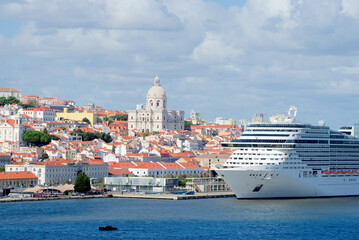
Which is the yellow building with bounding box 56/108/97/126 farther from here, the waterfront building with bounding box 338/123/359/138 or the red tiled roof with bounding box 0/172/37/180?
→ the waterfront building with bounding box 338/123/359/138

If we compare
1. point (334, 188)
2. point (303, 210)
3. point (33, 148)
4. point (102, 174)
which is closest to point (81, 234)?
point (303, 210)

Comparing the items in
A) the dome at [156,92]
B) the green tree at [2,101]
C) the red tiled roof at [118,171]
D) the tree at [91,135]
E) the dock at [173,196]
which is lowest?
the dock at [173,196]

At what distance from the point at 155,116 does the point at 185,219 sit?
76.6 metres

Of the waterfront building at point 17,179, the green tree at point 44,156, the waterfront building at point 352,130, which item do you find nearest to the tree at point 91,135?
the green tree at point 44,156

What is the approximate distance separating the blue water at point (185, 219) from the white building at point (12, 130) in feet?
116

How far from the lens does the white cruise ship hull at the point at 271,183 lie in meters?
54.6

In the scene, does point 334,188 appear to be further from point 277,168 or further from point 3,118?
point 3,118

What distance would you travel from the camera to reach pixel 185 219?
1870 inches

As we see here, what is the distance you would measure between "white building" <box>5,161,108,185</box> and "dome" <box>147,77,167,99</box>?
52320 millimetres

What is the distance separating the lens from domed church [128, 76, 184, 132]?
123438mm

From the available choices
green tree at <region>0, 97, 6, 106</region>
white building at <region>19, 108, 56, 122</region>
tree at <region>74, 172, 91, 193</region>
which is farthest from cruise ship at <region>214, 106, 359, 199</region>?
green tree at <region>0, 97, 6, 106</region>

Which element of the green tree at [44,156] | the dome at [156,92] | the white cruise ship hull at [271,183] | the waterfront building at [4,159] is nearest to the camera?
the white cruise ship hull at [271,183]

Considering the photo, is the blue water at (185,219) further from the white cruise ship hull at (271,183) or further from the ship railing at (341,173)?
the ship railing at (341,173)

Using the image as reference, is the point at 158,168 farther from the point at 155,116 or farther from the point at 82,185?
the point at 155,116
